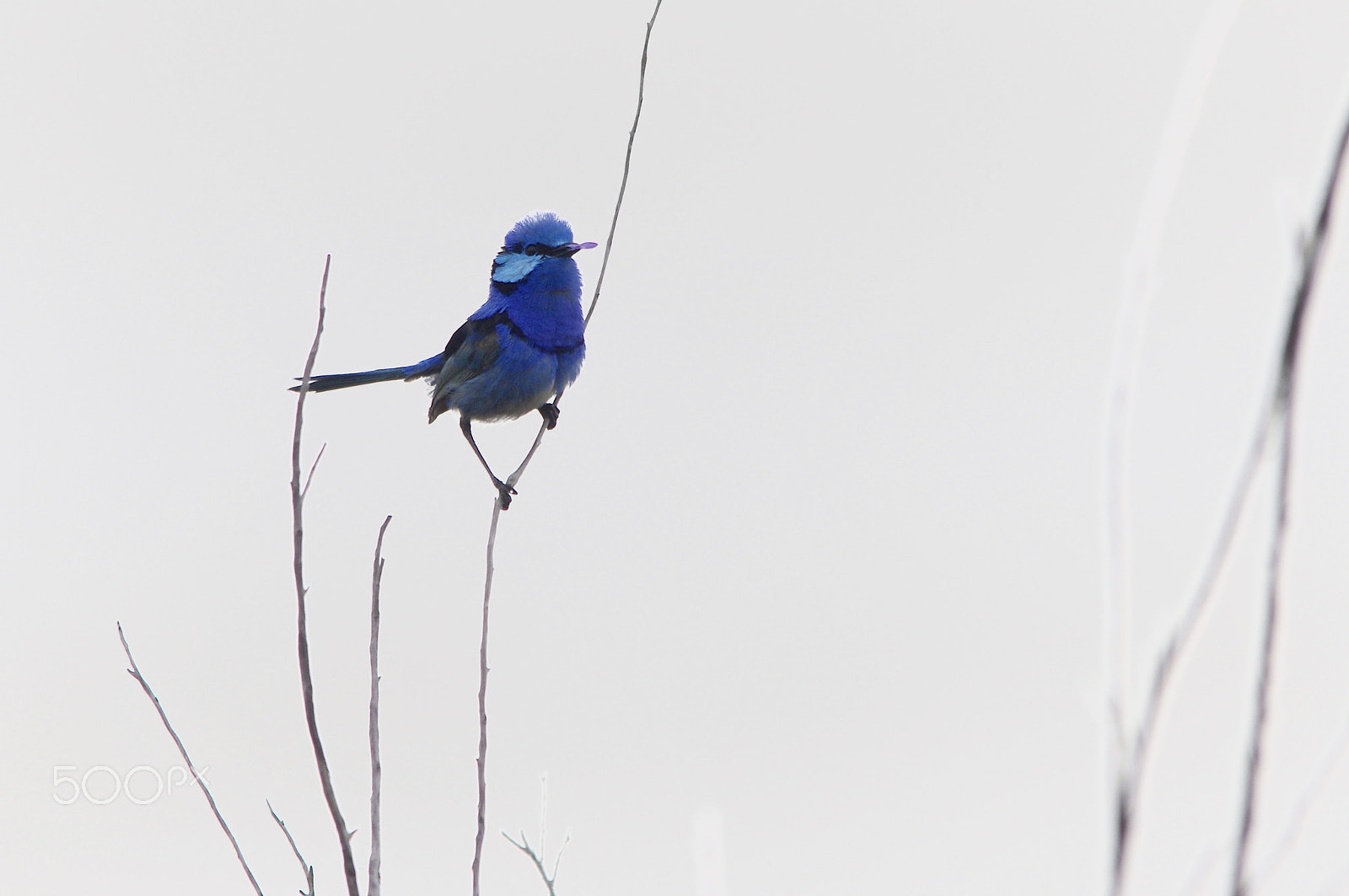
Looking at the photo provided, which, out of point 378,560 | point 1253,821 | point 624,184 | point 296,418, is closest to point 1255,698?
point 1253,821

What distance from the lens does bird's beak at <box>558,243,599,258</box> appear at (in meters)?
6.40

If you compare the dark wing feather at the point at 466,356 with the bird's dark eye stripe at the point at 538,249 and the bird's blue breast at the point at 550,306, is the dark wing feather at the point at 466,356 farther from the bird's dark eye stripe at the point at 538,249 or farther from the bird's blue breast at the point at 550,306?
the bird's dark eye stripe at the point at 538,249

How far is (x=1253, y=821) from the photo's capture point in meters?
0.93

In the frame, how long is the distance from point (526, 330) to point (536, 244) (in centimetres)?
46

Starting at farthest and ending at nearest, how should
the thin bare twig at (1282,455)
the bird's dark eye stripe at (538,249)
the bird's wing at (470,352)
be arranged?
1. the bird's wing at (470,352)
2. the bird's dark eye stripe at (538,249)
3. the thin bare twig at (1282,455)

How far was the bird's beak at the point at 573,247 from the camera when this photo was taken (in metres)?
6.40

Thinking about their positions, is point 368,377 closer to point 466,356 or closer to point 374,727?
point 466,356

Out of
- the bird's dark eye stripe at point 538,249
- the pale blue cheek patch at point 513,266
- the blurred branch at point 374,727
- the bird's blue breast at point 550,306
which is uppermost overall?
the bird's dark eye stripe at point 538,249

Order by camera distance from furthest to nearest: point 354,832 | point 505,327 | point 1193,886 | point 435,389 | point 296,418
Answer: point 435,389 < point 505,327 < point 354,832 < point 296,418 < point 1193,886

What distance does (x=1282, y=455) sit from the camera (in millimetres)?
890

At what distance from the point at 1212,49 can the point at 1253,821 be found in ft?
1.84

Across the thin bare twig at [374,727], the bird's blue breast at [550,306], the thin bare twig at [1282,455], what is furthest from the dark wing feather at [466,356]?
the thin bare twig at [1282,455]

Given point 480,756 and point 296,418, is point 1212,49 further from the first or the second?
point 480,756

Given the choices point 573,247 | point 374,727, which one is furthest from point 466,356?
point 374,727
